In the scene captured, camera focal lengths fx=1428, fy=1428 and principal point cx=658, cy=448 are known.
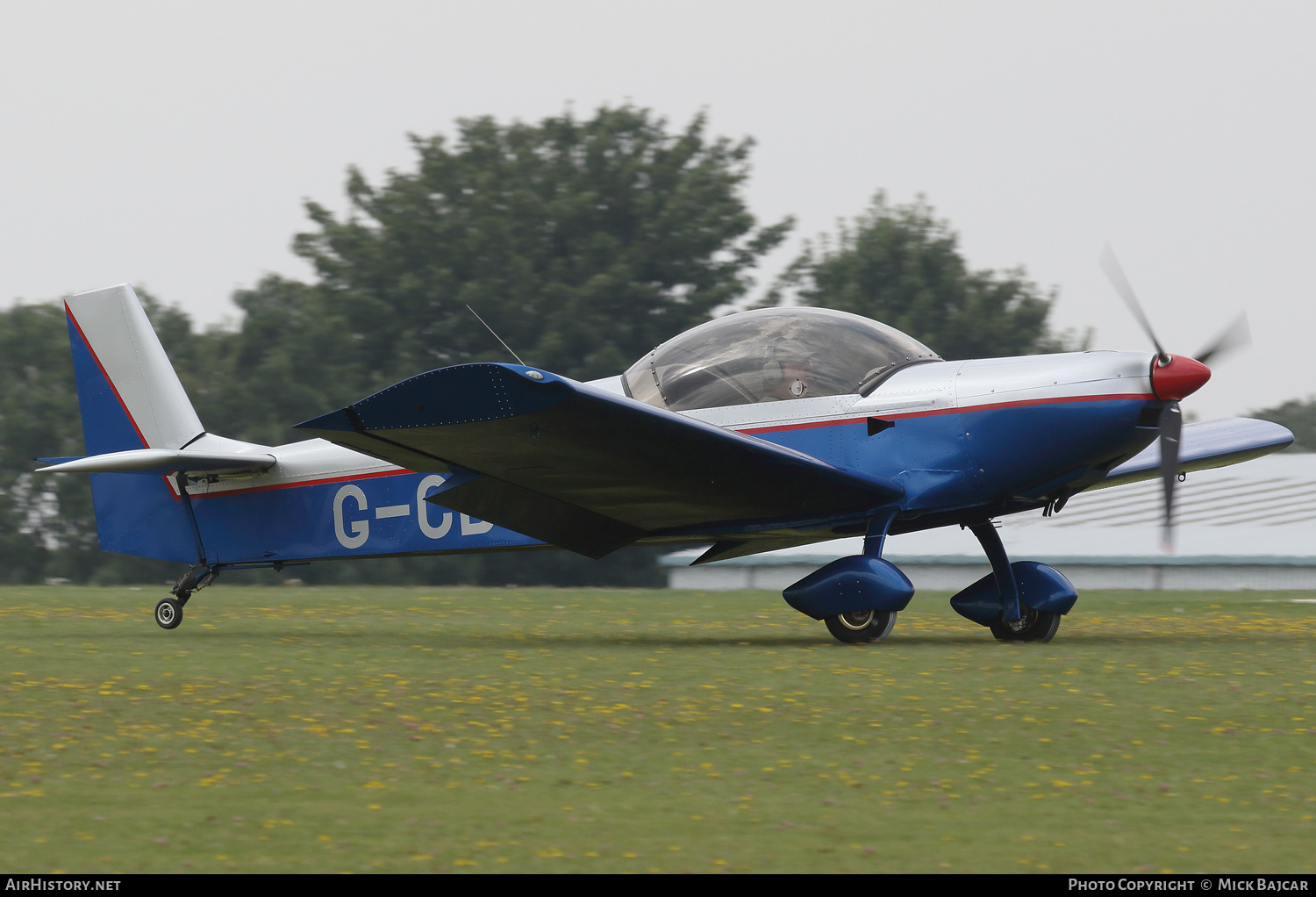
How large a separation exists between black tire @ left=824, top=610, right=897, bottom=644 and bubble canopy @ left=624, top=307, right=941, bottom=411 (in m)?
1.90

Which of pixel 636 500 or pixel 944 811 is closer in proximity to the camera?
pixel 944 811

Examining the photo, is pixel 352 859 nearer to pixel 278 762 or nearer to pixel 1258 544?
pixel 278 762

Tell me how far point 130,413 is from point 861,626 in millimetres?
8023

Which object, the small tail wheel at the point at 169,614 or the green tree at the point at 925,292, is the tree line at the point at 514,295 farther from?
the small tail wheel at the point at 169,614

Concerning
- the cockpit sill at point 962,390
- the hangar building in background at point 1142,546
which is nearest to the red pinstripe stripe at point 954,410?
the cockpit sill at point 962,390

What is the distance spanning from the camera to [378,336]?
152 ft

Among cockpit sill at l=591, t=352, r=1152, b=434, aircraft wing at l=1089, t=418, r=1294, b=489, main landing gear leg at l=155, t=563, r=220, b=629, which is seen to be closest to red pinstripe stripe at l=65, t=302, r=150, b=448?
main landing gear leg at l=155, t=563, r=220, b=629

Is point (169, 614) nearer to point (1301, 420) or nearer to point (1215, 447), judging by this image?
point (1215, 447)

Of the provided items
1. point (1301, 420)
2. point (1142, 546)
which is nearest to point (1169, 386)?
point (1142, 546)

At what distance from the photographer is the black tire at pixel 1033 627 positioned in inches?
492

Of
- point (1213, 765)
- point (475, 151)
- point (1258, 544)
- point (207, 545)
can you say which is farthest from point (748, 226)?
point (1213, 765)

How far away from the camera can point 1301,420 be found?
79500mm

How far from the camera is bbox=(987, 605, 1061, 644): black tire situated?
1251 centimetres

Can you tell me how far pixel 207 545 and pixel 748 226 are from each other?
3426cm
